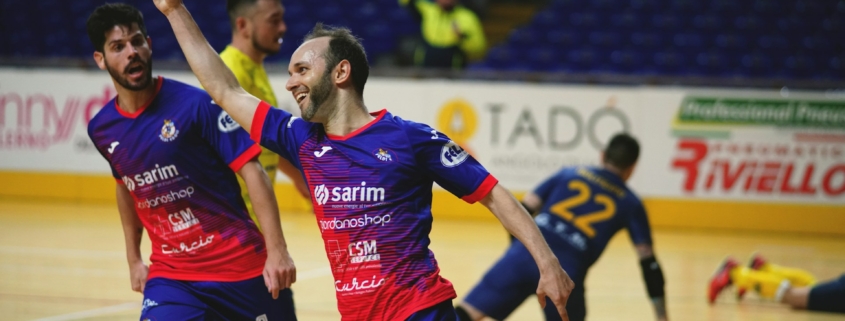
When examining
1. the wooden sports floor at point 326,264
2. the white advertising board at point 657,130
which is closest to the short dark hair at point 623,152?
the wooden sports floor at point 326,264

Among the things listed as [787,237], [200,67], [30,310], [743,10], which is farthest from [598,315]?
[743,10]

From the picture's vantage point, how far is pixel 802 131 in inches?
480

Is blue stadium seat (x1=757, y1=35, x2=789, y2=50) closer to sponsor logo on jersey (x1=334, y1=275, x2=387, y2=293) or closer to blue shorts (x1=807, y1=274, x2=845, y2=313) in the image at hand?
blue shorts (x1=807, y1=274, x2=845, y2=313)

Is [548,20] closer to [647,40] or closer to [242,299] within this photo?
[647,40]

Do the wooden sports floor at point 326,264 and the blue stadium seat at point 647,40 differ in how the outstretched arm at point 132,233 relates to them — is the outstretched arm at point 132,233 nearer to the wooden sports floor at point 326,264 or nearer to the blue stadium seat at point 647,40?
the wooden sports floor at point 326,264

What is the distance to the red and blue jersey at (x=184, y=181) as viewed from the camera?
4.06 meters

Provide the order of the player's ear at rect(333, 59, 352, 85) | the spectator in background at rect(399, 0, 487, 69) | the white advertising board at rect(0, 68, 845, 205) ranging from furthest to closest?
the spectator in background at rect(399, 0, 487, 69)
the white advertising board at rect(0, 68, 845, 205)
the player's ear at rect(333, 59, 352, 85)

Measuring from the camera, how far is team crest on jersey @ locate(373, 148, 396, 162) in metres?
3.41

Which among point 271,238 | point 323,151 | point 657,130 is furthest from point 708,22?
point 323,151

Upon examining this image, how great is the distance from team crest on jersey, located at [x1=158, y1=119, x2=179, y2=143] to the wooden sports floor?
11.5 feet

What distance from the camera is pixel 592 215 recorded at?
6.20 meters

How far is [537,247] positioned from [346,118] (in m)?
0.82

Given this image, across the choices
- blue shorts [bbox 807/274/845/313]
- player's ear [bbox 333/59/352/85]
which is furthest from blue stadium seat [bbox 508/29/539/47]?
player's ear [bbox 333/59/352/85]

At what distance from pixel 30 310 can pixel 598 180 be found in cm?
425
